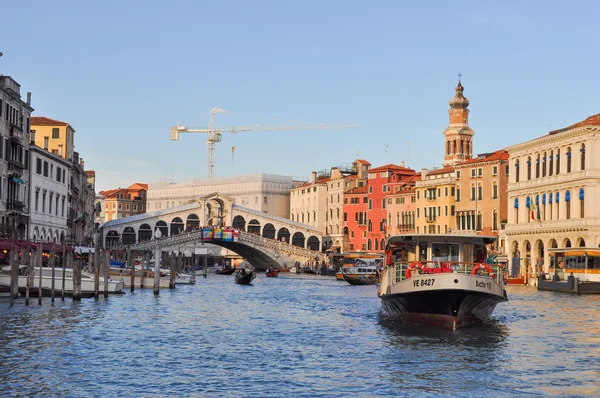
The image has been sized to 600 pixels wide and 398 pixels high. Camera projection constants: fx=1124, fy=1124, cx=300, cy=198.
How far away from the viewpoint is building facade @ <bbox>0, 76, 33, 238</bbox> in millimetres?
49562

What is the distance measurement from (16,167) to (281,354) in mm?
32245

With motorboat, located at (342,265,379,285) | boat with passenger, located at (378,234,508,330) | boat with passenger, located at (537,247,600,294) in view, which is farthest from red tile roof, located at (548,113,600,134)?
boat with passenger, located at (378,234,508,330)

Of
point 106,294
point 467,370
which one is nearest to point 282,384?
point 467,370

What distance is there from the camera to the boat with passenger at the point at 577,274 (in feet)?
170

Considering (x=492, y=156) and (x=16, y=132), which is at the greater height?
(x=492, y=156)

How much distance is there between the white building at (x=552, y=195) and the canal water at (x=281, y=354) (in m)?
27.9

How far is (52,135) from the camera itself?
69000mm

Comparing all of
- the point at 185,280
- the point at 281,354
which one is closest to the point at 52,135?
the point at 185,280

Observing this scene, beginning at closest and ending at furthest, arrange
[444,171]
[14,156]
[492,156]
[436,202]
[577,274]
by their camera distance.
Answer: [14,156] → [577,274] → [492,156] → [444,171] → [436,202]

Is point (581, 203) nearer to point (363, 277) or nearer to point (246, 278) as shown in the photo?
point (363, 277)

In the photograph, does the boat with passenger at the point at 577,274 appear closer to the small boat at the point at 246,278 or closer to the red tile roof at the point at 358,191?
the small boat at the point at 246,278

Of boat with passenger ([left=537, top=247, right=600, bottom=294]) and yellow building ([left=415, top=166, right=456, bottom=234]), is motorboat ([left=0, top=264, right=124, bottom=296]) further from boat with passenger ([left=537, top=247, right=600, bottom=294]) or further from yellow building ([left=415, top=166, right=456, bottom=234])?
yellow building ([left=415, top=166, right=456, bottom=234])

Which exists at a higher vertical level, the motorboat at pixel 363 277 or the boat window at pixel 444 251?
the boat window at pixel 444 251

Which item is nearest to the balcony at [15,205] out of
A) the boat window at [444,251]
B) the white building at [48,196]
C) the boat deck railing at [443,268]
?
the white building at [48,196]
